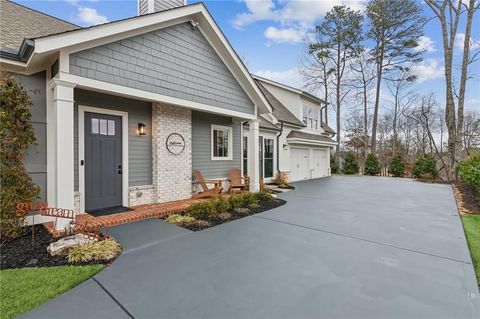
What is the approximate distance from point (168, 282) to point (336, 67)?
2485 centimetres

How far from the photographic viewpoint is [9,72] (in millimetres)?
4836

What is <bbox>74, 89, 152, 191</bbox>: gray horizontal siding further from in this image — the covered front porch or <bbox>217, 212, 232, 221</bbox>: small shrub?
<bbox>217, 212, 232, 221</bbox>: small shrub

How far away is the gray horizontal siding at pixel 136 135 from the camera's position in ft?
20.4

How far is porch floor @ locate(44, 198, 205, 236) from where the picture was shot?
4.96 metres

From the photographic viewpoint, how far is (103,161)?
241 inches

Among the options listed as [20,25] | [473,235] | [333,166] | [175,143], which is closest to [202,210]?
[175,143]

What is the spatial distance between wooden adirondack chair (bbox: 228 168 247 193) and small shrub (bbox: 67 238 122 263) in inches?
195

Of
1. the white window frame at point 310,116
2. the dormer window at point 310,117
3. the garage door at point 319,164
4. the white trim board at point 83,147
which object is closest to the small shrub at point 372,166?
the garage door at point 319,164

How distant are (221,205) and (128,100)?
385 cm

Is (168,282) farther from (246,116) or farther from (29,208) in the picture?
(246,116)

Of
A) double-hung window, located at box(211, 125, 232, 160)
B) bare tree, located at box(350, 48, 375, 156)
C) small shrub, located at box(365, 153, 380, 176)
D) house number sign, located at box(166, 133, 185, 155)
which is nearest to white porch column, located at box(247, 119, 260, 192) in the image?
double-hung window, located at box(211, 125, 232, 160)

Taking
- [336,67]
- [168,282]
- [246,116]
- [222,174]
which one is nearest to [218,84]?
[246,116]

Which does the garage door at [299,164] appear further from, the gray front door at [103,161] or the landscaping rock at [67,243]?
the landscaping rock at [67,243]

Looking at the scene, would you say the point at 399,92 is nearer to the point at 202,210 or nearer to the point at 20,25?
the point at 202,210
